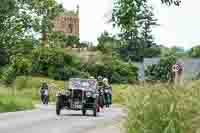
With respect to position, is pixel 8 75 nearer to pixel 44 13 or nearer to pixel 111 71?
pixel 111 71

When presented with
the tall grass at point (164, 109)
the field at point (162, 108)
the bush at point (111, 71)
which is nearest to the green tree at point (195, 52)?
the bush at point (111, 71)

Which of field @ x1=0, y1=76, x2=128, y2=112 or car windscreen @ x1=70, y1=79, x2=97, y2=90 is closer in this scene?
car windscreen @ x1=70, y1=79, x2=97, y2=90

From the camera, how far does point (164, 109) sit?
47.8 feet

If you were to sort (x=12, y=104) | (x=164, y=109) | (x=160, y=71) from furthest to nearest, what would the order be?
(x=160, y=71)
(x=12, y=104)
(x=164, y=109)

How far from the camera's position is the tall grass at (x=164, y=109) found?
44.8ft

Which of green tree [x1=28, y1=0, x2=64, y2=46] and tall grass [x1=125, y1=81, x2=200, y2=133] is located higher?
green tree [x1=28, y1=0, x2=64, y2=46]

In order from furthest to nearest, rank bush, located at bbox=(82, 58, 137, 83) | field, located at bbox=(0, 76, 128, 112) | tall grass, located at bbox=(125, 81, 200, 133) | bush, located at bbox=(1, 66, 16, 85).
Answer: bush, located at bbox=(82, 58, 137, 83)
bush, located at bbox=(1, 66, 16, 85)
field, located at bbox=(0, 76, 128, 112)
tall grass, located at bbox=(125, 81, 200, 133)

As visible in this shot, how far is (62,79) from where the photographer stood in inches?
3044

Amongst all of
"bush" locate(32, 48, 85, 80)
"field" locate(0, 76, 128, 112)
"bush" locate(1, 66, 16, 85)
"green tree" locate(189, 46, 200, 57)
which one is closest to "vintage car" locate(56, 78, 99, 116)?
"field" locate(0, 76, 128, 112)

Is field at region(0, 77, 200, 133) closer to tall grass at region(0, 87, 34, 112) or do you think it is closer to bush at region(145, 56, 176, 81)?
bush at region(145, 56, 176, 81)

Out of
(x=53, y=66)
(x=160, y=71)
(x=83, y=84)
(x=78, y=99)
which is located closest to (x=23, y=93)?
(x=160, y=71)

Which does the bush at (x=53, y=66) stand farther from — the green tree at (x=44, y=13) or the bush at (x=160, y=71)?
the green tree at (x=44, y=13)

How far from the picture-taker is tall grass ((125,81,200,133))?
1366 centimetres

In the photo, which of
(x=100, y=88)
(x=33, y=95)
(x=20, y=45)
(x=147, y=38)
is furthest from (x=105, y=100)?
(x=147, y=38)
